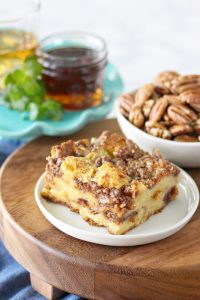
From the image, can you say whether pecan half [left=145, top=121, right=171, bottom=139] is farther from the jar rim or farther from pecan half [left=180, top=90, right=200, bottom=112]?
the jar rim

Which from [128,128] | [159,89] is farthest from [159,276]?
[159,89]

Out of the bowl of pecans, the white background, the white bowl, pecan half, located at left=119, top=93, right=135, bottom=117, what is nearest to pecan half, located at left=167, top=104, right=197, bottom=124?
the bowl of pecans

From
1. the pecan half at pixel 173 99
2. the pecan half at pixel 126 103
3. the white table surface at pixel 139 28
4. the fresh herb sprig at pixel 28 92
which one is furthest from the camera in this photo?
the white table surface at pixel 139 28

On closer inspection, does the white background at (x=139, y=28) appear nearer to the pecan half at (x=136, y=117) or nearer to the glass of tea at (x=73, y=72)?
the glass of tea at (x=73, y=72)

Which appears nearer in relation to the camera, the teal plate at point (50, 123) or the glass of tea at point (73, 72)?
the teal plate at point (50, 123)

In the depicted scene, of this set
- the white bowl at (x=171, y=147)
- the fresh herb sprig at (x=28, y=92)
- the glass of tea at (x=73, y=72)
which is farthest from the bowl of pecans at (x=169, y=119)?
the glass of tea at (x=73, y=72)

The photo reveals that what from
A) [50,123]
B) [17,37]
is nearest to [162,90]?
[50,123]

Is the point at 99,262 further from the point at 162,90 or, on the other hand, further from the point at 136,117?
the point at 162,90
